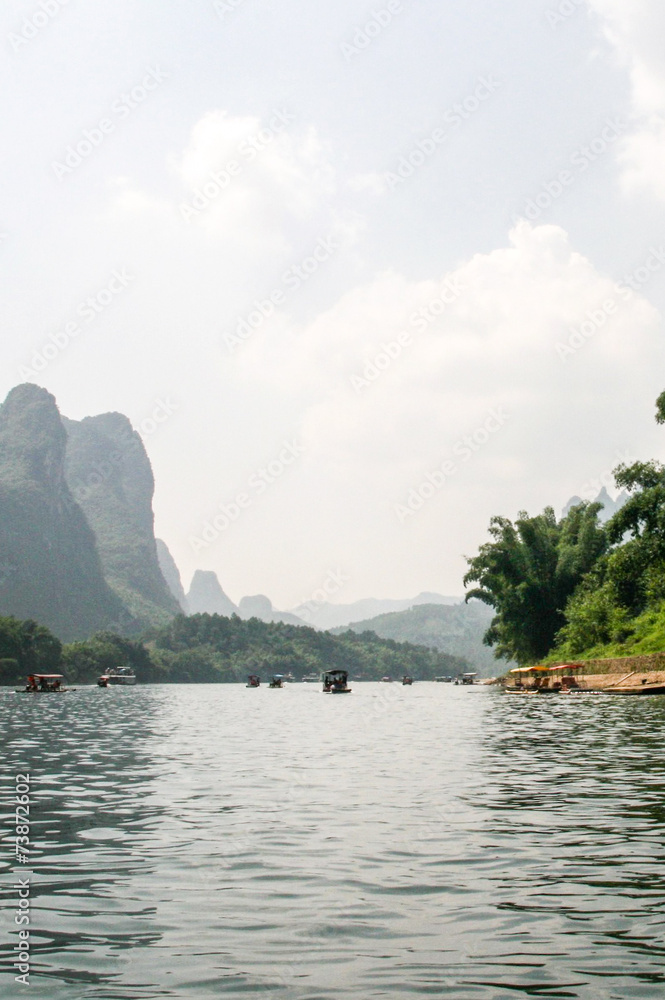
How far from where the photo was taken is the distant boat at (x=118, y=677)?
128 m

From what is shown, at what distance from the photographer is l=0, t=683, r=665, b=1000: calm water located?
718 centimetres

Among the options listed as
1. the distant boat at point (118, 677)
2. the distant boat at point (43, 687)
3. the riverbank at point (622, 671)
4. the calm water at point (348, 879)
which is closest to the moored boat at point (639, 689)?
the riverbank at point (622, 671)

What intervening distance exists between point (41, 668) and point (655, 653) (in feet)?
313

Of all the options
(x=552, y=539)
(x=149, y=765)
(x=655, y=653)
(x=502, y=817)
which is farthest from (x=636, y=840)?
(x=552, y=539)

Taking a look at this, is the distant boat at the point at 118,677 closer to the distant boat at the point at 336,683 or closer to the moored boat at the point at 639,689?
the distant boat at the point at 336,683

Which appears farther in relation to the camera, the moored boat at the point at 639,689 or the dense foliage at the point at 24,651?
the dense foliage at the point at 24,651

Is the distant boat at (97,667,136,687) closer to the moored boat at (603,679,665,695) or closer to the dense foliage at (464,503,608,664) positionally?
the dense foliage at (464,503,608,664)

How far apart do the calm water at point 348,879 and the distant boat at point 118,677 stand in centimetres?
10844

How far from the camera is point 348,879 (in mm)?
10227

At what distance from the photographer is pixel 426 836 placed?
12672 millimetres

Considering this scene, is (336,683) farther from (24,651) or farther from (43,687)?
(24,651)

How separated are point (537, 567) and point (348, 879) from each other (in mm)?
79955

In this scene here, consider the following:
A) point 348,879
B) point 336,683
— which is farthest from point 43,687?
point 348,879

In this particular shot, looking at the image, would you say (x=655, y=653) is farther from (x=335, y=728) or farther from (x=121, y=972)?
(x=121, y=972)
